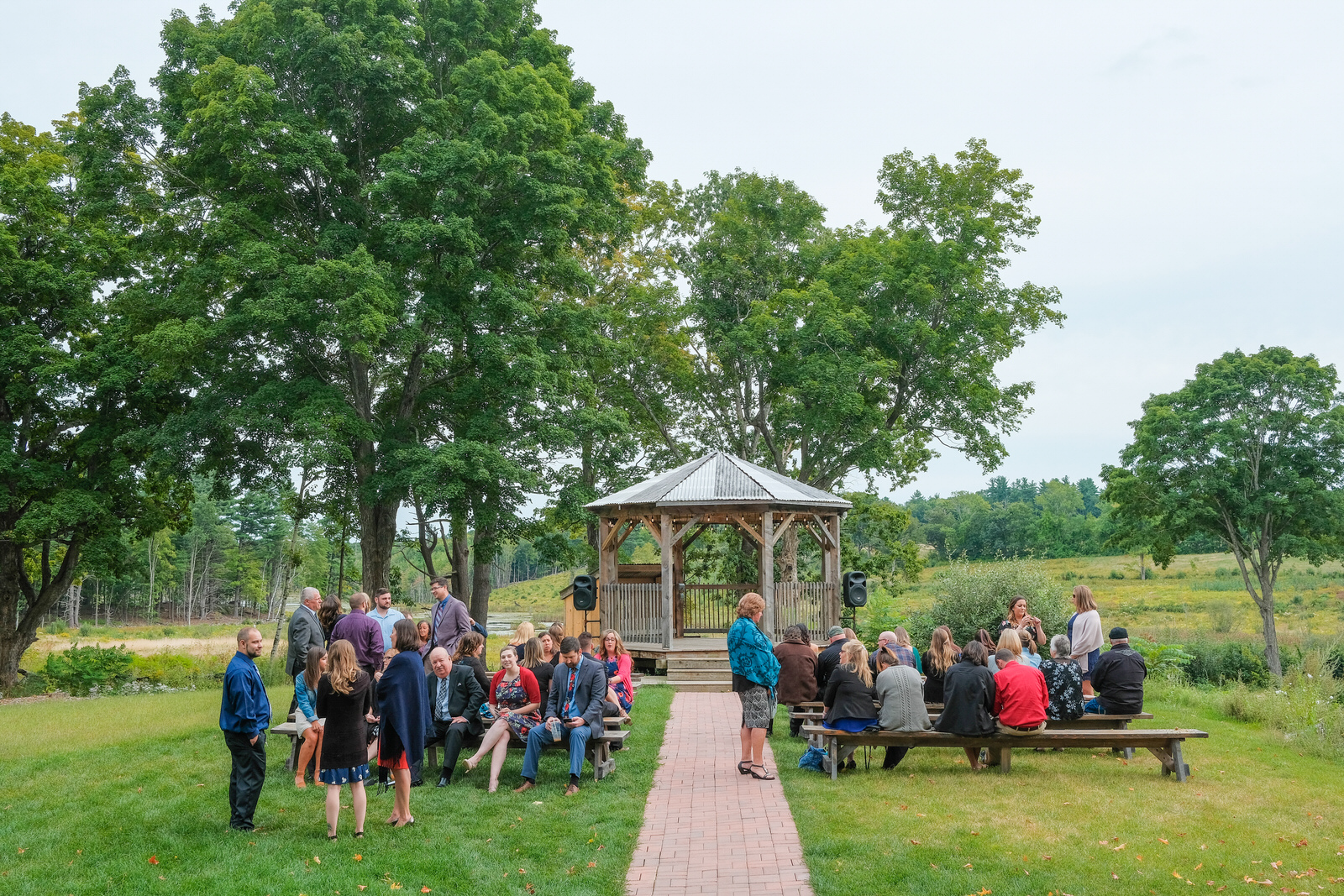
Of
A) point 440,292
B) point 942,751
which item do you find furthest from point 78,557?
point 942,751

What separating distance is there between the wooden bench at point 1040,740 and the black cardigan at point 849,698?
0.17 m

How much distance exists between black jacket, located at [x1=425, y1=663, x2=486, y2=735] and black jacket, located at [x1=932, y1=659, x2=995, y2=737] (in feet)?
14.3

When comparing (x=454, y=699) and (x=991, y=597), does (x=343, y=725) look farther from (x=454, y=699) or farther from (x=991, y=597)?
(x=991, y=597)

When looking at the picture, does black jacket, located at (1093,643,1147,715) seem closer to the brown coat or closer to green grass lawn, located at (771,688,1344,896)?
green grass lawn, located at (771,688,1344,896)

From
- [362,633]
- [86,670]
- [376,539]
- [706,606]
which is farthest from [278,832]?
[86,670]

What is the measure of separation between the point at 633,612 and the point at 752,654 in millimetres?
8329

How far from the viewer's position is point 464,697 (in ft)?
29.5

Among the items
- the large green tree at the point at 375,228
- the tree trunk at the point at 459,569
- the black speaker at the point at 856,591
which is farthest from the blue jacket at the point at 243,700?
the tree trunk at the point at 459,569

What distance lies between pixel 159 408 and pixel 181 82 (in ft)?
22.8

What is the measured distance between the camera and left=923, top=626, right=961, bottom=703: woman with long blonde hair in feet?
33.0

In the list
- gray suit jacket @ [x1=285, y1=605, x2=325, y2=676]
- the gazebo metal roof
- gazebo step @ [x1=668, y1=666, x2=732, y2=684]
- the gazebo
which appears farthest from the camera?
the gazebo

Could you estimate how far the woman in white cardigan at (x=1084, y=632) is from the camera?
1065 cm

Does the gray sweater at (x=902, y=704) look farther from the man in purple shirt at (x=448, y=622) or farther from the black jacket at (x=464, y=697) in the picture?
the man in purple shirt at (x=448, y=622)

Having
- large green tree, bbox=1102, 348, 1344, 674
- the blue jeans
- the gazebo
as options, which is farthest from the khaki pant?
large green tree, bbox=1102, 348, 1344, 674
